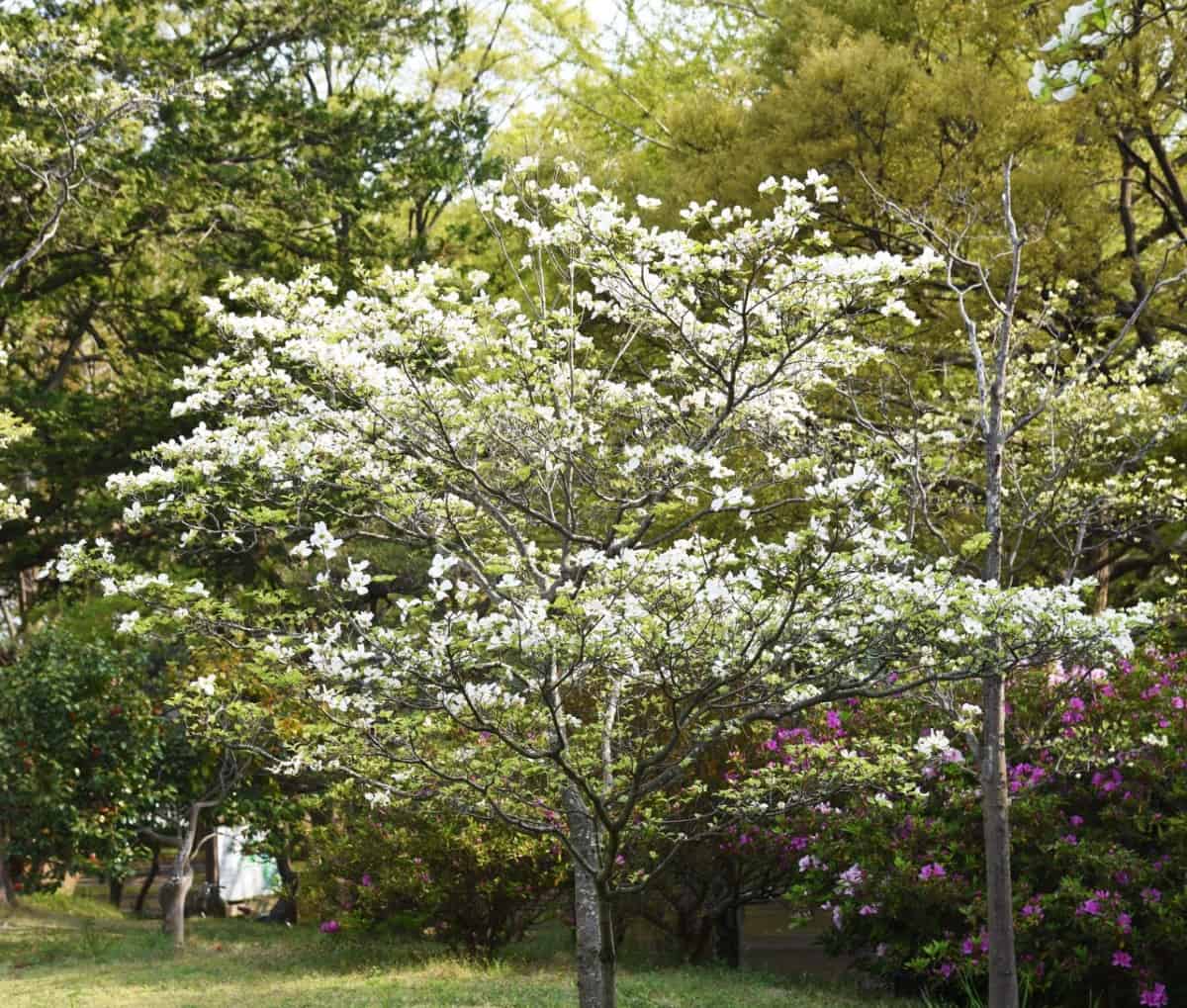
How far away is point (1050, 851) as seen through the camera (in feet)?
22.9

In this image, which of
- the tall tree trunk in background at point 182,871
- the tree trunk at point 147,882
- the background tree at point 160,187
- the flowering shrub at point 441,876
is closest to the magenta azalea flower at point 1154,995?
the flowering shrub at point 441,876

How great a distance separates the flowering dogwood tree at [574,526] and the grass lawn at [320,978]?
2098 millimetres

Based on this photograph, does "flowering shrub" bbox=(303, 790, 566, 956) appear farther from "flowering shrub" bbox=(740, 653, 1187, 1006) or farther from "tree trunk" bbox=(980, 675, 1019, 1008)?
"tree trunk" bbox=(980, 675, 1019, 1008)

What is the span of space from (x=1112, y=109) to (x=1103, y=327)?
2.11 meters

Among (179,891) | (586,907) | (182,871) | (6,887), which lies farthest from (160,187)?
(586,907)

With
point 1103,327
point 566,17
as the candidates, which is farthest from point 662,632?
point 566,17

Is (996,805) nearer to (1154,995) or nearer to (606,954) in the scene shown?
(606,954)

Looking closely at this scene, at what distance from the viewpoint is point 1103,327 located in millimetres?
11148

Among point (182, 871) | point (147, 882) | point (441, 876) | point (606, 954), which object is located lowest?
point (147, 882)

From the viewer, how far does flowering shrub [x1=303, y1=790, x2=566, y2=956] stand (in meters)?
9.09

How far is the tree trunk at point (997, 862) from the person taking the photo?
5.40 m

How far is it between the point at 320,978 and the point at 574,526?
500cm

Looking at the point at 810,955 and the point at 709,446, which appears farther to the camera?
the point at 810,955

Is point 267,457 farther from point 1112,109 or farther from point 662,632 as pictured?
point 1112,109
